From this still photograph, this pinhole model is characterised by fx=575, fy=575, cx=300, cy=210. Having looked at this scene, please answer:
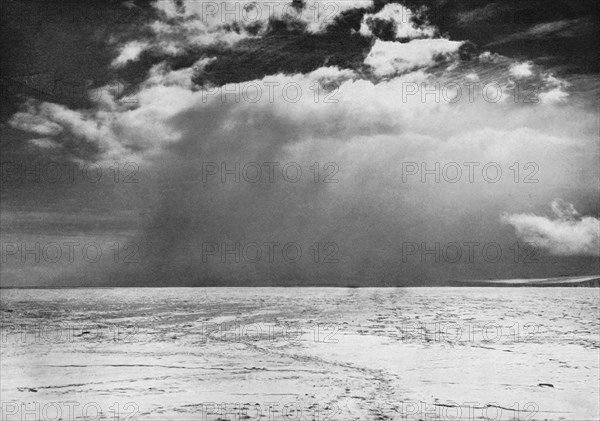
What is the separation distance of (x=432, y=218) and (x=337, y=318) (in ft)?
3.80

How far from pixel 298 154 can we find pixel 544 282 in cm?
231

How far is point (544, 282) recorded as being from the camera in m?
4.79

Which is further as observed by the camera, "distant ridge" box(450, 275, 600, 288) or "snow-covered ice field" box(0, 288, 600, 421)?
"distant ridge" box(450, 275, 600, 288)

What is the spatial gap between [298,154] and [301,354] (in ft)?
5.39

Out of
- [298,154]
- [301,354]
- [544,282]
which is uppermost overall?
[298,154]

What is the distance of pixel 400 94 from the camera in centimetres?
482

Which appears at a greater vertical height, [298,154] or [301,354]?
[298,154]

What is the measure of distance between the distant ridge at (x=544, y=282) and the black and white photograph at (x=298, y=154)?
0.07 ft

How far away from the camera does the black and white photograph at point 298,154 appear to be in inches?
185

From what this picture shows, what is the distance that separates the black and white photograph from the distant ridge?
0.07 feet

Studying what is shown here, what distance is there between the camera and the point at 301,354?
4457 mm

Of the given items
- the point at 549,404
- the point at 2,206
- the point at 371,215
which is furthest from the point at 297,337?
the point at 2,206

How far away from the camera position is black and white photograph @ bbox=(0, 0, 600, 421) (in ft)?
15.4

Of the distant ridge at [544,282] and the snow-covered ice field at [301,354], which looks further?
the distant ridge at [544,282]
